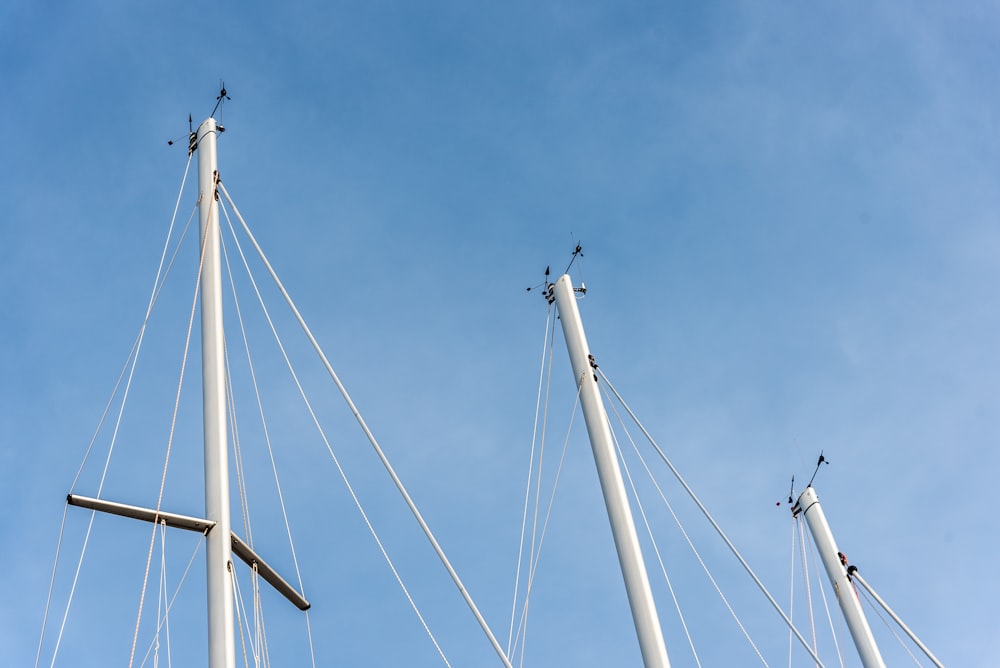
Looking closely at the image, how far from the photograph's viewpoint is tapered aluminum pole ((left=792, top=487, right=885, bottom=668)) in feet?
90.4

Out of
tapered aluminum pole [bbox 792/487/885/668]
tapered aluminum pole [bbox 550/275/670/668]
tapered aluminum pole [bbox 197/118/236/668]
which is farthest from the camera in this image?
tapered aluminum pole [bbox 792/487/885/668]

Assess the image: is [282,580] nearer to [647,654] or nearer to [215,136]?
[647,654]

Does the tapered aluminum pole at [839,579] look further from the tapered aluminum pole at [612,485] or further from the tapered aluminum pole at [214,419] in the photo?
the tapered aluminum pole at [214,419]

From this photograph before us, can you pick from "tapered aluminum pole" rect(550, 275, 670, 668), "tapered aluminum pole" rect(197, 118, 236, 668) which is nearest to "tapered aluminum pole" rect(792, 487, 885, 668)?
"tapered aluminum pole" rect(550, 275, 670, 668)

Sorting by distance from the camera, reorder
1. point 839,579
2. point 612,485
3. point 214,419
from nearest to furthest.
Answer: point 214,419 → point 612,485 → point 839,579

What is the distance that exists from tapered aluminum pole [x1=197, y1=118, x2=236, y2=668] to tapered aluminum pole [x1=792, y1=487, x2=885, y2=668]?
55.7 ft

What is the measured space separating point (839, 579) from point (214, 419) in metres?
18.3

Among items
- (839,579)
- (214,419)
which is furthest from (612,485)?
(839,579)

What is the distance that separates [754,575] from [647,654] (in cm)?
719

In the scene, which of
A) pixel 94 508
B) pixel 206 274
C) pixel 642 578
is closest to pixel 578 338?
pixel 642 578

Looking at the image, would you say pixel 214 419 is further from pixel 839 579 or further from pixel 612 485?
pixel 839 579

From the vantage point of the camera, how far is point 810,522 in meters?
31.2

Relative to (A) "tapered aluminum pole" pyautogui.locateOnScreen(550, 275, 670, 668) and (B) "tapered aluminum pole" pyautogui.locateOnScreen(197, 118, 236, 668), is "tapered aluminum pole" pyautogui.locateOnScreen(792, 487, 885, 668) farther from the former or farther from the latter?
(B) "tapered aluminum pole" pyautogui.locateOnScreen(197, 118, 236, 668)

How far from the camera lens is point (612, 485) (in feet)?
66.1
